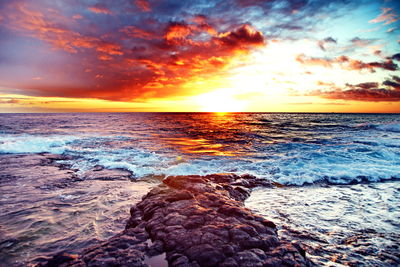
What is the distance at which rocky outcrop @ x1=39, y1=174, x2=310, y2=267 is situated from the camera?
3598 millimetres

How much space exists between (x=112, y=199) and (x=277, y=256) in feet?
17.7

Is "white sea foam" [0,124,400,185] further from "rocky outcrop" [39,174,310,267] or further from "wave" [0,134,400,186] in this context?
"rocky outcrop" [39,174,310,267]

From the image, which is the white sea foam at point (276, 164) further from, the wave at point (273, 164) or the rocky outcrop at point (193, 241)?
the rocky outcrop at point (193, 241)

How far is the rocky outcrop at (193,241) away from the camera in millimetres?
3598

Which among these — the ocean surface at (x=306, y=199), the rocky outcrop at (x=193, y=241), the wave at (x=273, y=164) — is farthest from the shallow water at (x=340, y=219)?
the wave at (x=273, y=164)

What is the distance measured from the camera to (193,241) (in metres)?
3.97

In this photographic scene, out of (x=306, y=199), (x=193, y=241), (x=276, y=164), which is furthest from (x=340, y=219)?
(x=276, y=164)

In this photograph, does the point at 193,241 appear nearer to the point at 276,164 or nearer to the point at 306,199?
the point at 306,199

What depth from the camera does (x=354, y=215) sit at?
18.8 ft

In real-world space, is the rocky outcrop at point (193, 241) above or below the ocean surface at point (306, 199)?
above

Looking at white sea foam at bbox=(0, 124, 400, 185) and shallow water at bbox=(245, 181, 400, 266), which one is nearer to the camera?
shallow water at bbox=(245, 181, 400, 266)

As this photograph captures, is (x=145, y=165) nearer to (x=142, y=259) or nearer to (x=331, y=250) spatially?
(x=142, y=259)

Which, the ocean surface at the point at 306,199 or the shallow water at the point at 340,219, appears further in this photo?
the ocean surface at the point at 306,199

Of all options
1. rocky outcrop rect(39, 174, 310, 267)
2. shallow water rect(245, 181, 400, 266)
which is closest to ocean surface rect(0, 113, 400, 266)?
shallow water rect(245, 181, 400, 266)
